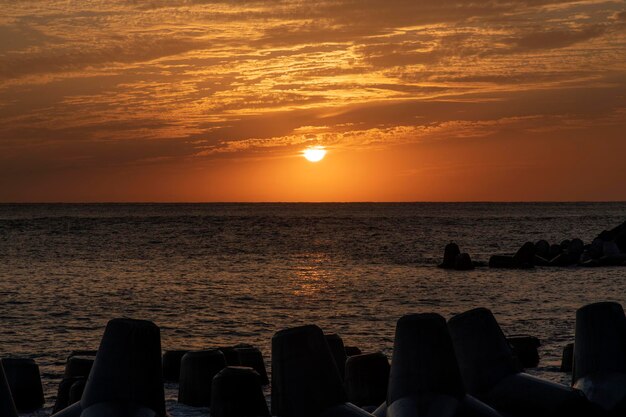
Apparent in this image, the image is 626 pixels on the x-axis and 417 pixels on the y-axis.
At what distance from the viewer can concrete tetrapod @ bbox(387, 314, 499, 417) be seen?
8180mm

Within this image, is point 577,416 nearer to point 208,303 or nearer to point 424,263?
point 208,303

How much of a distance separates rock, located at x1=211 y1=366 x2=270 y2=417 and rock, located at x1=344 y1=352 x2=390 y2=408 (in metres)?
1.05

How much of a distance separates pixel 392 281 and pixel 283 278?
16.3ft

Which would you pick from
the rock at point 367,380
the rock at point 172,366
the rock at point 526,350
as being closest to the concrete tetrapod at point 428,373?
the rock at point 367,380

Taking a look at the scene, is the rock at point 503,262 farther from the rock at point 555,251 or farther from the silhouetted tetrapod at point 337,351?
the silhouetted tetrapod at point 337,351

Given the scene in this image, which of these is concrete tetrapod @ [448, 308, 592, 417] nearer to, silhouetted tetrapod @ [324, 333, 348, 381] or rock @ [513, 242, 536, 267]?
silhouetted tetrapod @ [324, 333, 348, 381]

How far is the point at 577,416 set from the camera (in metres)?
8.75

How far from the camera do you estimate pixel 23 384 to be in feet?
38.3

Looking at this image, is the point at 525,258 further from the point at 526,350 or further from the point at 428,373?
the point at 428,373

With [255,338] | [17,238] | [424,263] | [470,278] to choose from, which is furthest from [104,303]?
[17,238]

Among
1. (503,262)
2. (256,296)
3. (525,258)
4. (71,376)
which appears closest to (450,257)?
(503,262)

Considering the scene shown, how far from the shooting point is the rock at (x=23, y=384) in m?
11.6

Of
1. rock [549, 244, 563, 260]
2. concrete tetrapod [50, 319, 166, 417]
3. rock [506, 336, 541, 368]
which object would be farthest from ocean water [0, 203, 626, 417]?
rock [549, 244, 563, 260]

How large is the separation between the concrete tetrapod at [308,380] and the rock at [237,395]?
5.83ft
